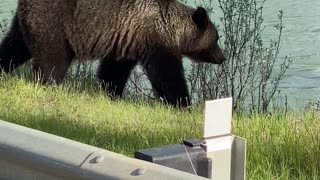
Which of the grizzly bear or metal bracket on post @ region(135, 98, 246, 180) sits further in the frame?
the grizzly bear

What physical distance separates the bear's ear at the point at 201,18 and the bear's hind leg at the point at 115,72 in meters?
1.05

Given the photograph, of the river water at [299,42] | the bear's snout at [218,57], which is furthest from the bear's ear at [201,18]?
the river water at [299,42]

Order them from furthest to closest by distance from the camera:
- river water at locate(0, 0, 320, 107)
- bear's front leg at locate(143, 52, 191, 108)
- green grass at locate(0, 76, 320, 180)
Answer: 1. river water at locate(0, 0, 320, 107)
2. bear's front leg at locate(143, 52, 191, 108)
3. green grass at locate(0, 76, 320, 180)

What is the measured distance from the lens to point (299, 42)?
1545cm

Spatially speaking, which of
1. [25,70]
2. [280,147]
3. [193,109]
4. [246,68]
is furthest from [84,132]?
[246,68]

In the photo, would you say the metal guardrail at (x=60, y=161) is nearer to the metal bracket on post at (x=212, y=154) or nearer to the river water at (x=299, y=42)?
the metal bracket on post at (x=212, y=154)

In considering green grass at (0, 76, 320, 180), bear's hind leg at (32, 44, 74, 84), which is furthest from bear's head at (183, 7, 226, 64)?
green grass at (0, 76, 320, 180)

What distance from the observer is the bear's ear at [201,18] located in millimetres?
11102

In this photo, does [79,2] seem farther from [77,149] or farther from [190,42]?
[77,149]

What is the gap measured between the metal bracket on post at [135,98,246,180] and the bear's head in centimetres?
731

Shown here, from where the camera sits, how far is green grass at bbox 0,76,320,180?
5.51 m

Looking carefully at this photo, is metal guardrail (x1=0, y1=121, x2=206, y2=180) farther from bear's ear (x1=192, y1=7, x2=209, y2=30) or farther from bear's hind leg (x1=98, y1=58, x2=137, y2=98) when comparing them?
bear's ear (x1=192, y1=7, x2=209, y2=30)

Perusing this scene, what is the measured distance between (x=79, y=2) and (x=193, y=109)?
267 centimetres

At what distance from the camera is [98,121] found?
275 inches
